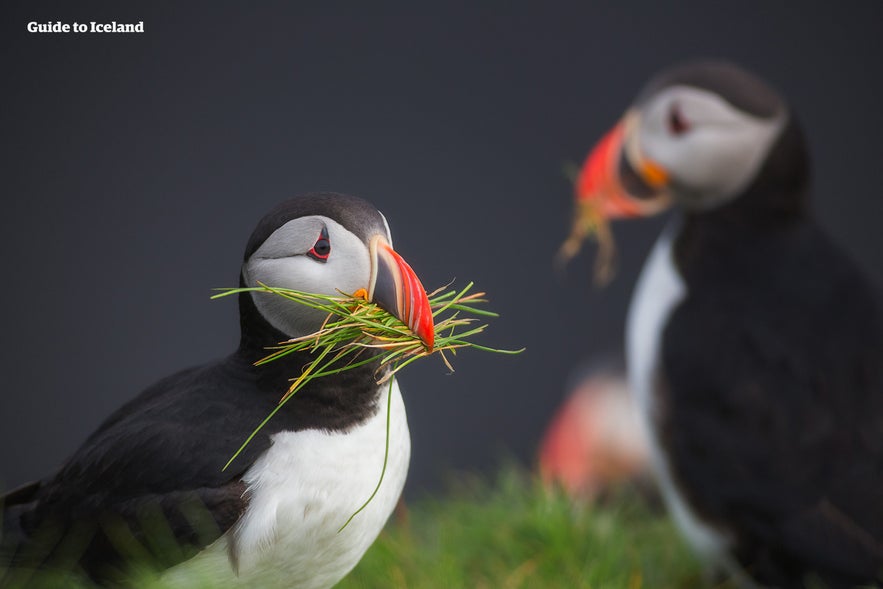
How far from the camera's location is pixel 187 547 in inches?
46.0

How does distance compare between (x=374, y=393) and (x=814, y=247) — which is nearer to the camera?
(x=374, y=393)

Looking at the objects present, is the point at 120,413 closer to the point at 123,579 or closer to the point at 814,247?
the point at 123,579

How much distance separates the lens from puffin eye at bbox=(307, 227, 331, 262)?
1155 mm

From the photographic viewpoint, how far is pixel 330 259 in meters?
1.16

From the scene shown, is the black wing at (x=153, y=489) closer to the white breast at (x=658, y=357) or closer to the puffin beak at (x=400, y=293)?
the puffin beak at (x=400, y=293)

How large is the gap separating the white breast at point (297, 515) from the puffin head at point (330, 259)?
0.47 ft

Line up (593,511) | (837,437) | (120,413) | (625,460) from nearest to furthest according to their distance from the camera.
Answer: (120,413), (837,437), (593,511), (625,460)

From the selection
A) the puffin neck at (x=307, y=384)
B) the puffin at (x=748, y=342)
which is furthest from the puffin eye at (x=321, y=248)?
the puffin at (x=748, y=342)

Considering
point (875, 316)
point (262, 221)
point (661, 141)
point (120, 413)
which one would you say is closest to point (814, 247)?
point (875, 316)

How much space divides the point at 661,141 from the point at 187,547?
3.95 feet

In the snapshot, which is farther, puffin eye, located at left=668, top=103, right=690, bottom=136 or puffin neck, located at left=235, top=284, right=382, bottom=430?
puffin eye, located at left=668, top=103, right=690, bottom=136

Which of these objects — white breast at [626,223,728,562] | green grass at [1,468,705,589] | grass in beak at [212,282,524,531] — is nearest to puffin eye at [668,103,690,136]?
white breast at [626,223,728,562]

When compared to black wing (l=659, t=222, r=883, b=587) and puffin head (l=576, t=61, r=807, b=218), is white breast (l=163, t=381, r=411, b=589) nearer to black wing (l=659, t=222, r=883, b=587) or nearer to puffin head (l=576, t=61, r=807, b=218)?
black wing (l=659, t=222, r=883, b=587)

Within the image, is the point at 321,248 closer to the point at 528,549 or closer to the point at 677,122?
the point at 528,549
